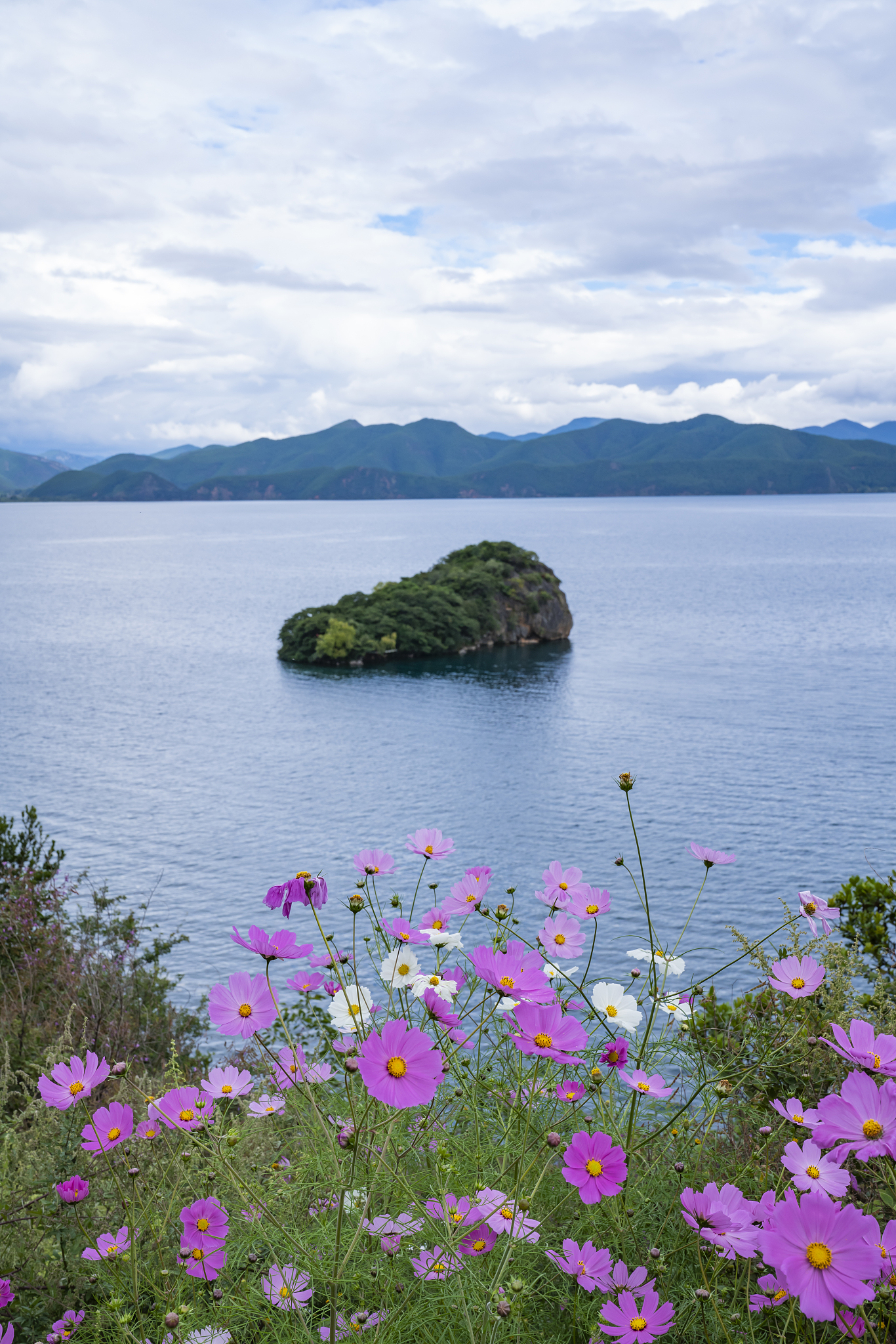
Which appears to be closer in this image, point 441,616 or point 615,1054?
point 615,1054

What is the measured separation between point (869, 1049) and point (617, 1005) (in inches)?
38.4

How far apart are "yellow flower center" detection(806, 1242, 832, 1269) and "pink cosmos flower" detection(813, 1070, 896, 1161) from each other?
0.93ft

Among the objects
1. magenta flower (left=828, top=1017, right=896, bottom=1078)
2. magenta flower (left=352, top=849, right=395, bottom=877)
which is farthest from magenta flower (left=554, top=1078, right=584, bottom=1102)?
magenta flower (left=352, top=849, right=395, bottom=877)

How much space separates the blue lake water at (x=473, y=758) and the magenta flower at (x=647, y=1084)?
1846mm

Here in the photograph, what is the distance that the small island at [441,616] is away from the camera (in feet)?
242

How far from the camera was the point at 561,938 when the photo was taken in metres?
3.52

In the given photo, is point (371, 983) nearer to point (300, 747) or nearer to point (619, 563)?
point (300, 747)

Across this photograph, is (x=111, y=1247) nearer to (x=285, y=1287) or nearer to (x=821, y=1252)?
(x=285, y=1287)

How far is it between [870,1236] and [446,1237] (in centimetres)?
109

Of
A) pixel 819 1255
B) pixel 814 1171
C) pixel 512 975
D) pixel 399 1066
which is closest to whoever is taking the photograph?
pixel 819 1255

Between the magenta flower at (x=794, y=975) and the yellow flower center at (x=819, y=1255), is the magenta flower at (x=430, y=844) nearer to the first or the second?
the magenta flower at (x=794, y=975)

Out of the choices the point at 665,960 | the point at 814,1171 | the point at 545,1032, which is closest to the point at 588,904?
the point at 665,960

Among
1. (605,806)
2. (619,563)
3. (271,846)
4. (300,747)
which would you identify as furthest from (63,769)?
(619,563)

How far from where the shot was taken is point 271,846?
1383 inches
